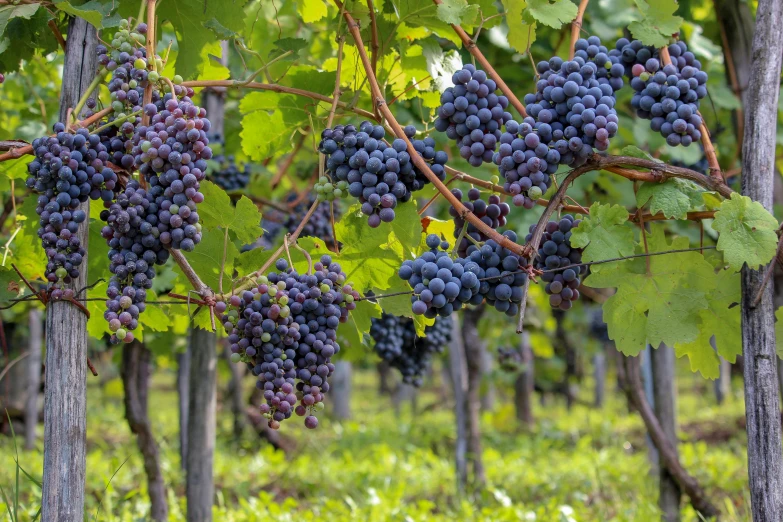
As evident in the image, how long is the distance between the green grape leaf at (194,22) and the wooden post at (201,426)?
4.58ft

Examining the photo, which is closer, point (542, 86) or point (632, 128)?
point (542, 86)

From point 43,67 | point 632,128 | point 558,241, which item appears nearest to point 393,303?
point 558,241

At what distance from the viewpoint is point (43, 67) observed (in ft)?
11.6

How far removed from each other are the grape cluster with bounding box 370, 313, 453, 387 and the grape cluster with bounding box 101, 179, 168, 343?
1920 mm

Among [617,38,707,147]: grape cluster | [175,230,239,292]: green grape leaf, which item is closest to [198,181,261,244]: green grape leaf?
[175,230,239,292]: green grape leaf

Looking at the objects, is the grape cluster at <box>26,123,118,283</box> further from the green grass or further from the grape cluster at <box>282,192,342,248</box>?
the grape cluster at <box>282,192,342,248</box>

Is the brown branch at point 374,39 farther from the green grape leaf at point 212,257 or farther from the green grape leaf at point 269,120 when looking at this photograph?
the green grape leaf at point 212,257

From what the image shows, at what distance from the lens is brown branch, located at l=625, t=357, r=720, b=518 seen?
3.44 meters

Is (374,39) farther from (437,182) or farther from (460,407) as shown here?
(460,407)

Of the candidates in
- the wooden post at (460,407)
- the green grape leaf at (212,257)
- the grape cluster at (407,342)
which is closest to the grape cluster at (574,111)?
the green grape leaf at (212,257)

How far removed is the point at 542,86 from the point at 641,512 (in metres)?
3.05

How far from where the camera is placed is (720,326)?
2.02 metres

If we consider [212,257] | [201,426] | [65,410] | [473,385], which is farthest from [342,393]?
[65,410]

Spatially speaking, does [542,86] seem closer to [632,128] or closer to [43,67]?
[632,128]
